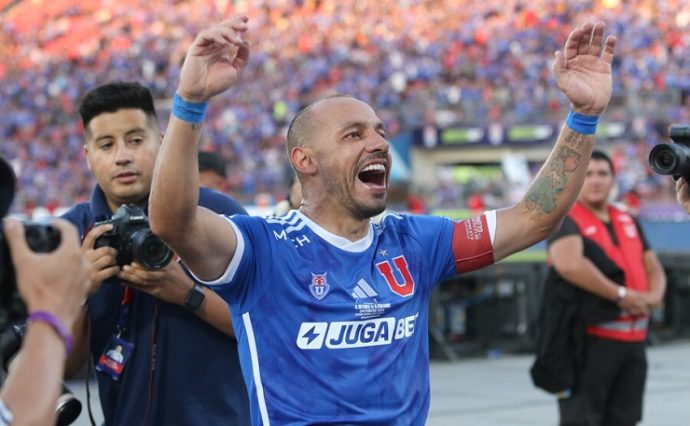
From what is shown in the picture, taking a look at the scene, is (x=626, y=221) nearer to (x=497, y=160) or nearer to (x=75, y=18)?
(x=497, y=160)

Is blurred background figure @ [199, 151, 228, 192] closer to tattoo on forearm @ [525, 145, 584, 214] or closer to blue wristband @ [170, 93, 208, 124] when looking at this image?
tattoo on forearm @ [525, 145, 584, 214]

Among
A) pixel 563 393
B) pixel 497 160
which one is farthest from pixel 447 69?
pixel 563 393

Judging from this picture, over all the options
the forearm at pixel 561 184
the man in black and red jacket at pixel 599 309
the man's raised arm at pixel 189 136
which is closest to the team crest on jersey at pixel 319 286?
the man's raised arm at pixel 189 136

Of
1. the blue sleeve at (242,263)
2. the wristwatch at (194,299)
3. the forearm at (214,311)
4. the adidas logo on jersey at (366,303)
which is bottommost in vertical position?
the forearm at (214,311)

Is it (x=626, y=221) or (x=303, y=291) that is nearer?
(x=303, y=291)

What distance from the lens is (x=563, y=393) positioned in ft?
24.2

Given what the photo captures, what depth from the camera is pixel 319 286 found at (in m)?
3.81

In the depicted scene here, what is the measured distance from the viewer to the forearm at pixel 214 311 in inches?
169

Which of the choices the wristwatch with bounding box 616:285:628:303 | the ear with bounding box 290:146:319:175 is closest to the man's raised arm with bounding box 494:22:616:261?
the ear with bounding box 290:146:319:175

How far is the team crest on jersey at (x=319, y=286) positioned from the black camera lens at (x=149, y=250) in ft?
1.71

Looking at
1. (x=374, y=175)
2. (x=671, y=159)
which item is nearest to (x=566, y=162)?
(x=671, y=159)

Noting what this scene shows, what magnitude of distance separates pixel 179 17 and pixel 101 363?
137 ft

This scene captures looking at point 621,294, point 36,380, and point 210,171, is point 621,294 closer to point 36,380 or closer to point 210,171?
point 210,171

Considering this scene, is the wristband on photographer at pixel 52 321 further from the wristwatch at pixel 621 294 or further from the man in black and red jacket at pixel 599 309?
the wristwatch at pixel 621 294
